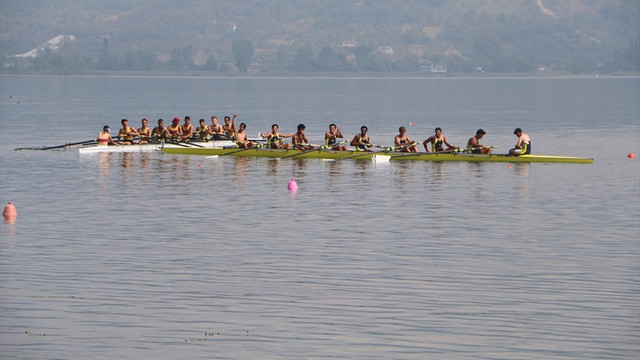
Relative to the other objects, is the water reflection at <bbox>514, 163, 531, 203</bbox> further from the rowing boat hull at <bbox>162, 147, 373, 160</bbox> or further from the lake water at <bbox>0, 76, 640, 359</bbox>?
the rowing boat hull at <bbox>162, 147, 373, 160</bbox>

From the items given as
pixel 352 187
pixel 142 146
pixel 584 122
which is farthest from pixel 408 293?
pixel 584 122

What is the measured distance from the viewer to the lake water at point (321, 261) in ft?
59.0

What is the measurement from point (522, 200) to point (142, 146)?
22525mm

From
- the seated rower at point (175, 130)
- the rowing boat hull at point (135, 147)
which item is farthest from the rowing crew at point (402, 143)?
the seated rower at point (175, 130)

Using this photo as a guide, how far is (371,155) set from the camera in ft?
155

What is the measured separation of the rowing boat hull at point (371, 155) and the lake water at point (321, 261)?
Result: 498 mm

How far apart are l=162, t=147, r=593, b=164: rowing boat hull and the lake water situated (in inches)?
19.6

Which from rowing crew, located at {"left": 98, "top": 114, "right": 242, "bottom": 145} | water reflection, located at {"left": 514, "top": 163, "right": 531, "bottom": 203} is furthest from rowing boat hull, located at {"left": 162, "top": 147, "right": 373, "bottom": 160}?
water reflection, located at {"left": 514, "top": 163, "right": 531, "bottom": 203}

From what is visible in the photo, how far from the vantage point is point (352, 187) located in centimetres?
3928

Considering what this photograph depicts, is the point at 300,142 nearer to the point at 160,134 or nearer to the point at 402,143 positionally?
the point at 402,143

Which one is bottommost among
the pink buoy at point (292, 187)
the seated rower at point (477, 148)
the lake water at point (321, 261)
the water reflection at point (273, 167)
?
the lake water at point (321, 261)

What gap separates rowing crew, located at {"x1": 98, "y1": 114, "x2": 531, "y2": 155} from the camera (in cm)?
4588

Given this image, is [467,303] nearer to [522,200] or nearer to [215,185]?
[522,200]

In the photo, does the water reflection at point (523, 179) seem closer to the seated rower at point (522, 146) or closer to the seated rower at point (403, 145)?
the seated rower at point (522, 146)
